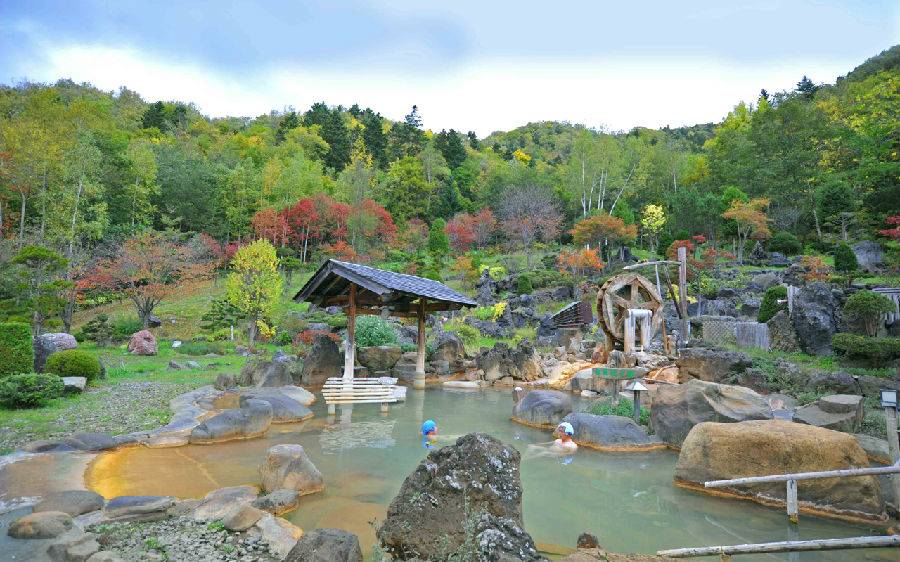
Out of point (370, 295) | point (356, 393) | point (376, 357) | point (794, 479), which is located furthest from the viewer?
point (376, 357)

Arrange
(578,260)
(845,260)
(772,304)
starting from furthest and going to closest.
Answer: (578,260), (845,260), (772,304)

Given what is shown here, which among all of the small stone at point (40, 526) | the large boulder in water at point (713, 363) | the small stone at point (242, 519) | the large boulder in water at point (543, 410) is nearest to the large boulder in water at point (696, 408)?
the large boulder in water at point (543, 410)

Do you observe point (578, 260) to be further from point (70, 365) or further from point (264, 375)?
point (70, 365)

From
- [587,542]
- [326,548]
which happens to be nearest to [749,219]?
[587,542]

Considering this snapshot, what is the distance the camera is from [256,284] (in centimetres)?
1712

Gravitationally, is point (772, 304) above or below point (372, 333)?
above

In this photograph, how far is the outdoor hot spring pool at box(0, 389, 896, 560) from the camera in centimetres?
455

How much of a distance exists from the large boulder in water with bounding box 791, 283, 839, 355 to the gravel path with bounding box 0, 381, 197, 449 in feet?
48.2

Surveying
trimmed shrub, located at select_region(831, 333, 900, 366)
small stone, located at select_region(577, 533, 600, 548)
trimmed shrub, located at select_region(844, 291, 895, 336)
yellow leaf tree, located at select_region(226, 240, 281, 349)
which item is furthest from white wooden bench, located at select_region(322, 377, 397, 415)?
trimmed shrub, located at select_region(844, 291, 895, 336)

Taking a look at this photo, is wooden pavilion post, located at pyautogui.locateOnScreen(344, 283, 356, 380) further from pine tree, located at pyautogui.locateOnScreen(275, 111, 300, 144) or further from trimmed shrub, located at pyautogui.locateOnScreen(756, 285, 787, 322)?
pine tree, located at pyautogui.locateOnScreen(275, 111, 300, 144)

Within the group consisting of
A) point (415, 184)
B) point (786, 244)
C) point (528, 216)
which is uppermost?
point (415, 184)

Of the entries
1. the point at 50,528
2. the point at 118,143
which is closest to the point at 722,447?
the point at 50,528

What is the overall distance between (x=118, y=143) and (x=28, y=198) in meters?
9.83

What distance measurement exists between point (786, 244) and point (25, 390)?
32.2 m
